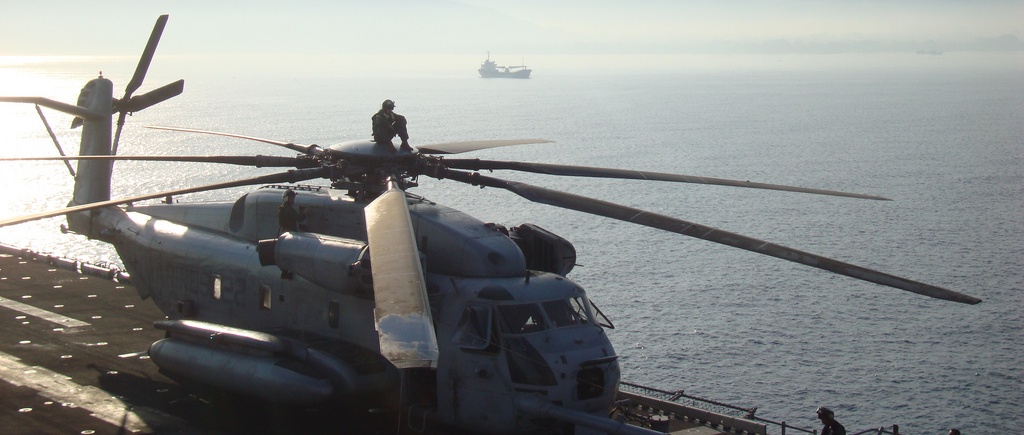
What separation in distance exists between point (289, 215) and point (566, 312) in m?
6.74

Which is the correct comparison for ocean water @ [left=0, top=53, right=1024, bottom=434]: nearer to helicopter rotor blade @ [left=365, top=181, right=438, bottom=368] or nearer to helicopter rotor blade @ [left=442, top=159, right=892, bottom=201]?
helicopter rotor blade @ [left=442, top=159, right=892, bottom=201]

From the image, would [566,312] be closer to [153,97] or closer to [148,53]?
[153,97]

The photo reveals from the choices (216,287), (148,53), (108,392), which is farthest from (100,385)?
(148,53)

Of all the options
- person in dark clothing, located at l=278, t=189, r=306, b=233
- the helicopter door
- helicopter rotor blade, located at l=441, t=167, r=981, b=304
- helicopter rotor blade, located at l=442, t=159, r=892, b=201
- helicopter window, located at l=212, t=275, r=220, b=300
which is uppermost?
helicopter rotor blade, located at l=442, t=159, r=892, b=201

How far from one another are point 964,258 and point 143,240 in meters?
57.0

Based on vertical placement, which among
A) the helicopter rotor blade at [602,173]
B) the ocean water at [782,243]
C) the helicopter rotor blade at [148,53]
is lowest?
the ocean water at [782,243]

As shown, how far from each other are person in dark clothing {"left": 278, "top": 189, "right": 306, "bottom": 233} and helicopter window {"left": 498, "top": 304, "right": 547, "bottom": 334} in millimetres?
5772

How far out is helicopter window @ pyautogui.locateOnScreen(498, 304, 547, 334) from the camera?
58.8 ft

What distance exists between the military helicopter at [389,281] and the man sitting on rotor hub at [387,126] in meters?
0.25

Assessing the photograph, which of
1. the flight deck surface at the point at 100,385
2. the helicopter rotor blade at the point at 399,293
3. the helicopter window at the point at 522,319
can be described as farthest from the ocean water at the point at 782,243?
the helicopter rotor blade at the point at 399,293

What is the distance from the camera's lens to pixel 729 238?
15.8m

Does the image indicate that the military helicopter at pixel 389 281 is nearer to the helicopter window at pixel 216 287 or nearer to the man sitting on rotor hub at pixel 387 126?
the helicopter window at pixel 216 287

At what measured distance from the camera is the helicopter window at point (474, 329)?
1788cm

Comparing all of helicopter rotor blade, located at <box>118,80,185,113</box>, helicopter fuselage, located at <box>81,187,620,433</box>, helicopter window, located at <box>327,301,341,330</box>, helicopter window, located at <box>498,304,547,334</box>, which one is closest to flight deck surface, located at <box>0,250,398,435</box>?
helicopter fuselage, located at <box>81,187,620,433</box>
